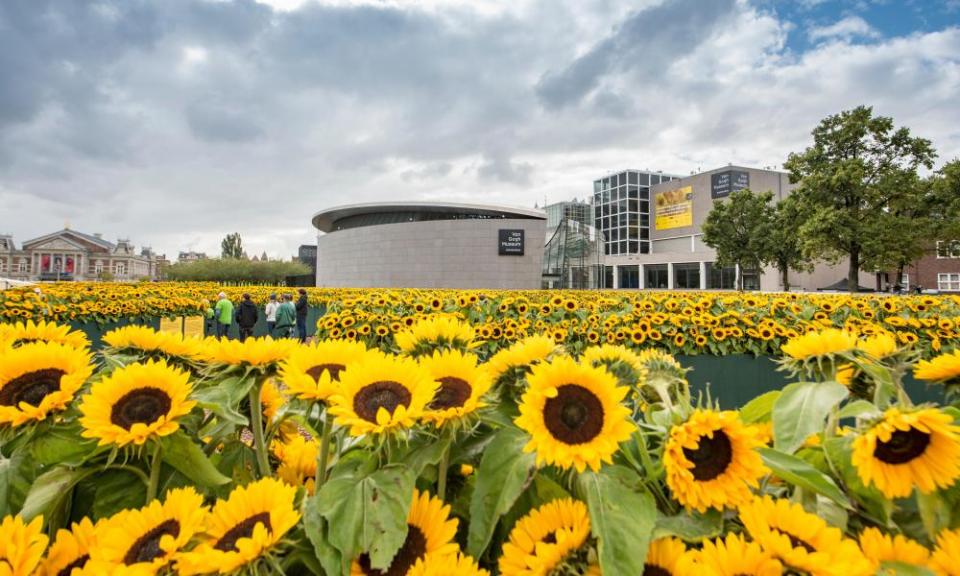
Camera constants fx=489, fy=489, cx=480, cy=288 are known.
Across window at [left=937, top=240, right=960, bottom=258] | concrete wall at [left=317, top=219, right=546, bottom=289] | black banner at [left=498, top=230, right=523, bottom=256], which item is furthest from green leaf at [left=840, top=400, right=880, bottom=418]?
Result: window at [left=937, top=240, right=960, bottom=258]

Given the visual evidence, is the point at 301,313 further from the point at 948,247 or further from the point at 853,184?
the point at 948,247

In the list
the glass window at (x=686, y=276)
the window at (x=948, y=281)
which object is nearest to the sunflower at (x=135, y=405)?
the glass window at (x=686, y=276)

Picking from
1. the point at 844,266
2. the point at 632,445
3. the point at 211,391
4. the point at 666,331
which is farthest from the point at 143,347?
the point at 844,266

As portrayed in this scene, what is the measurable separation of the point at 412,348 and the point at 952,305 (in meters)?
7.52

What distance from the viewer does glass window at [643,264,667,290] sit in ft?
225

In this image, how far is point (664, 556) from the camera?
652 millimetres

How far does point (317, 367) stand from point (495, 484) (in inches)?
16.5

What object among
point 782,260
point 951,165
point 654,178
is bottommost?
→ point 782,260

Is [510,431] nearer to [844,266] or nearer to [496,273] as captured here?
[496,273]

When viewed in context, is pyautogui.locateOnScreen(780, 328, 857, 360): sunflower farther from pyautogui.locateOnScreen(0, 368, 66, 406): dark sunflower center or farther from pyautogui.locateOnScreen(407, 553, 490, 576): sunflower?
pyautogui.locateOnScreen(0, 368, 66, 406): dark sunflower center

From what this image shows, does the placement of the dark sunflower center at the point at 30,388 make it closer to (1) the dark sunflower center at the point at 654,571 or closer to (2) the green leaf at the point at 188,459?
(2) the green leaf at the point at 188,459

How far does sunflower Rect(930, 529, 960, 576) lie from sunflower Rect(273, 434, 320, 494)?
0.92m

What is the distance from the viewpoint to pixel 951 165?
2761 cm

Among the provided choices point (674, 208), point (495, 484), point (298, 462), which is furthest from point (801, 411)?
point (674, 208)
